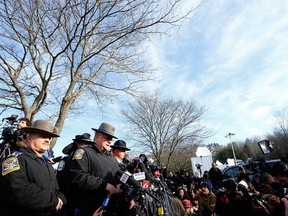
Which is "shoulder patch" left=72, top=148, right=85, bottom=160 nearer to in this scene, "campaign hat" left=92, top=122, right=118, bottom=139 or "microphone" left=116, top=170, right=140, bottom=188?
"campaign hat" left=92, top=122, right=118, bottom=139

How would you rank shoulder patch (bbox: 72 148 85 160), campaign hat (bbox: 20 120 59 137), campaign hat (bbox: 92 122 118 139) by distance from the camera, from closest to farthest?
campaign hat (bbox: 20 120 59 137), shoulder patch (bbox: 72 148 85 160), campaign hat (bbox: 92 122 118 139)

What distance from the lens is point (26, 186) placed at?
6.81 ft

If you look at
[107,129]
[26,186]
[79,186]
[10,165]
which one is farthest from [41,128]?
[107,129]

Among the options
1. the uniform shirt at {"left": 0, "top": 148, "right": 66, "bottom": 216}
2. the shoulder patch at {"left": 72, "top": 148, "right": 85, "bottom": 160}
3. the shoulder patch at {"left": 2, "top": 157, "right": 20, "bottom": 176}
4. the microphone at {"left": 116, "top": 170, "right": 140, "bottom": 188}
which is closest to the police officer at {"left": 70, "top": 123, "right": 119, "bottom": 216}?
the shoulder patch at {"left": 72, "top": 148, "right": 85, "bottom": 160}

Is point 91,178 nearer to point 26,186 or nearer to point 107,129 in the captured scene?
point 26,186

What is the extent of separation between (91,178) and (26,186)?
2.32 ft

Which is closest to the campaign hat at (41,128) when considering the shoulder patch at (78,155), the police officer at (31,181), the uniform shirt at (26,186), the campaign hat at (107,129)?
the police officer at (31,181)

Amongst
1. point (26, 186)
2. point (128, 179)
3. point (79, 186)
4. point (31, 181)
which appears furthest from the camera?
point (128, 179)

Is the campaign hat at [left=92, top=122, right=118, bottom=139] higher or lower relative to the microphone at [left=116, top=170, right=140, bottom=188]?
higher

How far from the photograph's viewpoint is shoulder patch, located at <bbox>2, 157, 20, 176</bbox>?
2.08 m

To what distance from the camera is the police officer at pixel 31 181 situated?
1.99 metres

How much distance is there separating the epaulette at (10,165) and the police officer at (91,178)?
0.67 m

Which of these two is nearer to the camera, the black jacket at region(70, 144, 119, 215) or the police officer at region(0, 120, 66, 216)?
the police officer at region(0, 120, 66, 216)

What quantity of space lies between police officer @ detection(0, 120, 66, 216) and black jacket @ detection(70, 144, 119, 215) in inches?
9.7
